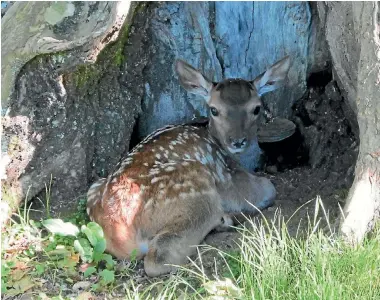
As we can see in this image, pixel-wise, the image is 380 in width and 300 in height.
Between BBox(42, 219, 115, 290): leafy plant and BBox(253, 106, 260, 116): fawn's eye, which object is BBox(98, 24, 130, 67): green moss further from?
BBox(42, 219, 115, 290): leafy plant

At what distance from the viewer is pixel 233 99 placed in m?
5.37

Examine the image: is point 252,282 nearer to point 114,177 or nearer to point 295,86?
point 114,177

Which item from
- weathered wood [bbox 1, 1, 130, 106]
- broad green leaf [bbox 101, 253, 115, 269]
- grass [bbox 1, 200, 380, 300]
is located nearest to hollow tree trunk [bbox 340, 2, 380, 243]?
grass [bbox 1, 200, 380, 300]

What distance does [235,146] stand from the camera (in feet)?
17.2

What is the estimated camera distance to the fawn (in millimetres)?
4430

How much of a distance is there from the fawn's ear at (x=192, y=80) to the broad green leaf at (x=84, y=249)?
172 centimetres

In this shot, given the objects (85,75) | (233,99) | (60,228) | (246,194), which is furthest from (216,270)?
(85,75)

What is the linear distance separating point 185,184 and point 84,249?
2.54ft

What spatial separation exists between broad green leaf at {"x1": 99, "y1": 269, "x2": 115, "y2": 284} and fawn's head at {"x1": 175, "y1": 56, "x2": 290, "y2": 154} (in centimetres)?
148

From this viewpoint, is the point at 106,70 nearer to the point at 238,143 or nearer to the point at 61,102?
the point at 61,102

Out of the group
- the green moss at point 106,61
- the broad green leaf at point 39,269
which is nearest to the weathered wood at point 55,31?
the green moss at point 106,61

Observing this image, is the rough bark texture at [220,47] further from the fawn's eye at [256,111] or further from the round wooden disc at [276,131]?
the fawn's eye at [256,111]

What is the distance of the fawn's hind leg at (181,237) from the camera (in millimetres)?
4320

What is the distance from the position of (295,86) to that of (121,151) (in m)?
1.56
